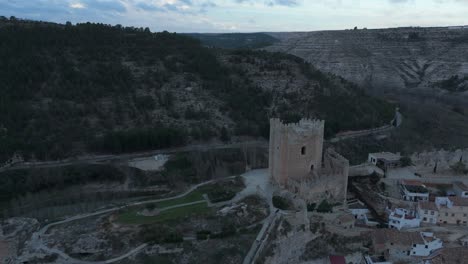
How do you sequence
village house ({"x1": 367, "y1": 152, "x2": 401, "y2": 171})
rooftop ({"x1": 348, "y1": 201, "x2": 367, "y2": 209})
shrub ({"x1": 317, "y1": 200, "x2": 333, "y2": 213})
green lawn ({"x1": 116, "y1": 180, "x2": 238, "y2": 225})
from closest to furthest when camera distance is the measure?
green lawn ({"x1": 116, "y1": 180, "x2": 238, "y2": 225}), shrub ({"x1": 317, "y1": 200, "x2": 333, "y2": 213}), rooftop ({"x1": 348, "y1": 201, "x2": 367, "y2": 209}), village house ({"x1": 367, "y1": 152, "x2": 401, "y2": 171})

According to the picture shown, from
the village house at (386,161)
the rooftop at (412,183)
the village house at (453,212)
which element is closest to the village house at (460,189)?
the rooftop at (412,183)

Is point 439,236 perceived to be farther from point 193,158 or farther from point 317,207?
point 193,158

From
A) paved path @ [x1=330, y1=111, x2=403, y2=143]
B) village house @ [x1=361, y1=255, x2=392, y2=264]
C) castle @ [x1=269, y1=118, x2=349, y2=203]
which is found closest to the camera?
village house @ [x1=361, y1=255, x2=392, y2=264]

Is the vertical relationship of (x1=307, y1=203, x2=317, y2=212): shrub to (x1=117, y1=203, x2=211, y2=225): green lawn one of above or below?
above

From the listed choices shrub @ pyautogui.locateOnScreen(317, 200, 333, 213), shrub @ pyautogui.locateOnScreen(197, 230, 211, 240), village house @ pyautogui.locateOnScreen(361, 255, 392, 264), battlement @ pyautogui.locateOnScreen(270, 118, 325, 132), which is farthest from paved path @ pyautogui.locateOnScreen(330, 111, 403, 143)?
shrub @ pyautogui.locateOnScreen(197, 230, 211, 240)

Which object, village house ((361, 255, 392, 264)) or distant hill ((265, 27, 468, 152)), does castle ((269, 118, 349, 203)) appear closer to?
village house ((361, 255, 392, 264))

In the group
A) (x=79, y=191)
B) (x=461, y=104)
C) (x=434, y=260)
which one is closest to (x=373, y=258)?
(x=434, y=260)

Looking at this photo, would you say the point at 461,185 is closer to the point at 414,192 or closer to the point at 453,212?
the point at 414,192

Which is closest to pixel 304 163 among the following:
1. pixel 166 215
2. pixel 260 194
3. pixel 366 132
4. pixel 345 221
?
pixel 260 194
